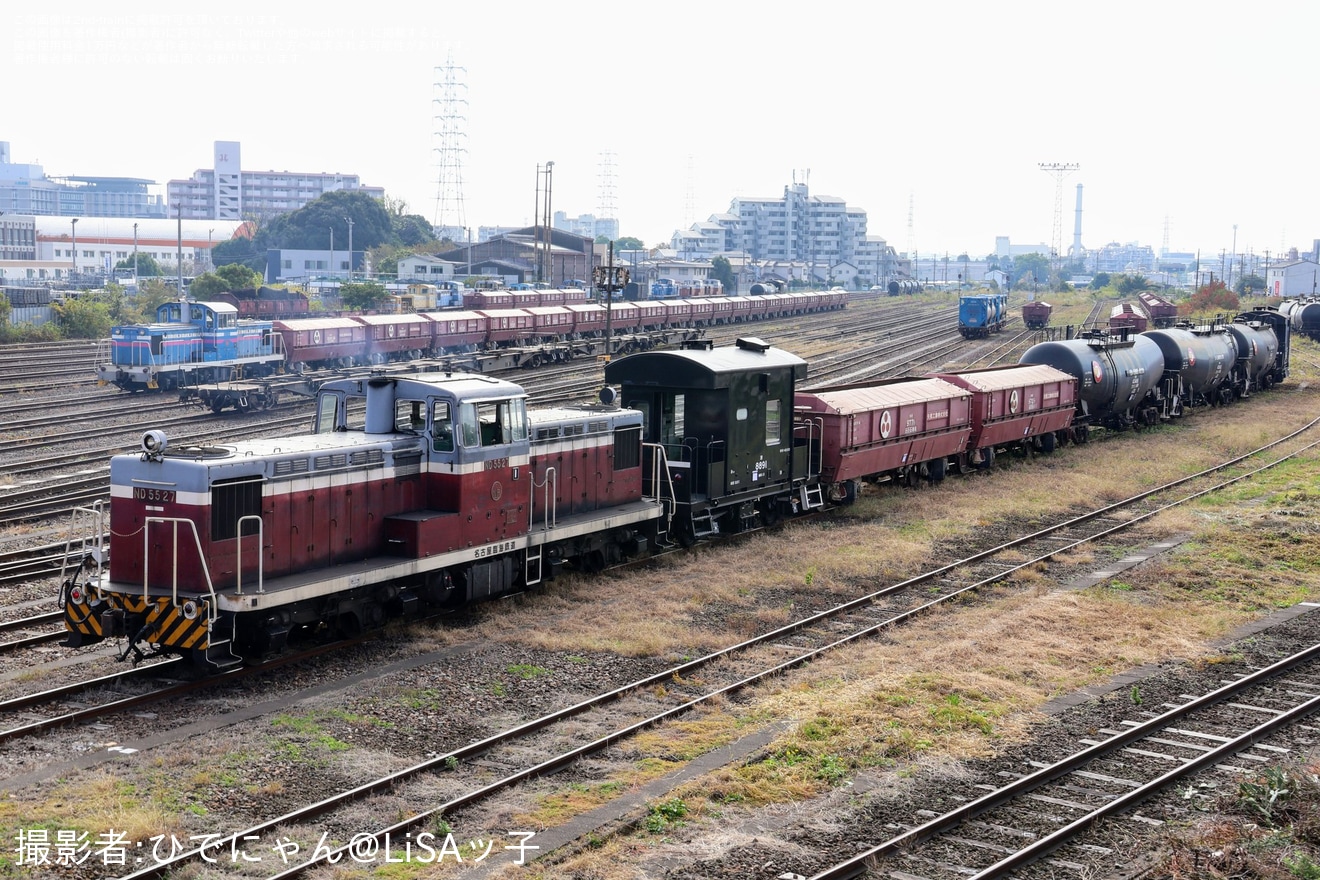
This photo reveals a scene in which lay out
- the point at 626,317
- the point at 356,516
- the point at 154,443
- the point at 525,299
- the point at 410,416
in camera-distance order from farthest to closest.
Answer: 1. the point at 525,299
2. the point at 626,317
3. the point at 410,416
4. the point at 356,516
5. the point at 154,443

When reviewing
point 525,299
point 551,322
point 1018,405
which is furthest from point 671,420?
point 525,299

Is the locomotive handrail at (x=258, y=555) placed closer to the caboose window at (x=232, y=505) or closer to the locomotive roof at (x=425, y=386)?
the caboose window at (x=232, y=505)

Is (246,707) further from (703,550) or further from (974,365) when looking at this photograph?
(974,365)

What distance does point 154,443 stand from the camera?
1477 cm

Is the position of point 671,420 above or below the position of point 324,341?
below

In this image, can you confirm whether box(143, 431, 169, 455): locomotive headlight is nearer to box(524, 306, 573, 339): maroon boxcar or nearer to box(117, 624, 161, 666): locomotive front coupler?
box(117, 624, 161, 666): locomotive front coupler

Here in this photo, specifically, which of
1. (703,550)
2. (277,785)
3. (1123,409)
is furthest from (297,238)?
(277,785)

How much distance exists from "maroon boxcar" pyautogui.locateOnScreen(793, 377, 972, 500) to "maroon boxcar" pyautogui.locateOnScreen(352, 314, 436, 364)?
29.3 metres

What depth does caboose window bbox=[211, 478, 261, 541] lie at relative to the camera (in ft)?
48.9

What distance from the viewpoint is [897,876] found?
34.1ft

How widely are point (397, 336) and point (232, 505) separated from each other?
42.3 meters

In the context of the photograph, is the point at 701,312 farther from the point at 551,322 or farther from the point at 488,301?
the point at 551,322

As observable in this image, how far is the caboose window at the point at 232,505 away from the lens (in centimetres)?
1491

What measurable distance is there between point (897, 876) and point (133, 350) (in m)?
41.9
